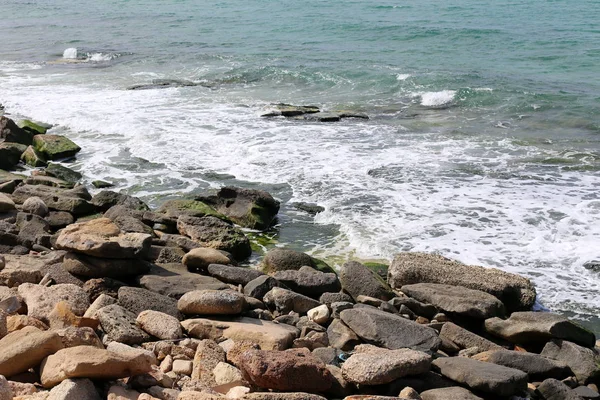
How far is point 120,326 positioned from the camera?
6703 mm

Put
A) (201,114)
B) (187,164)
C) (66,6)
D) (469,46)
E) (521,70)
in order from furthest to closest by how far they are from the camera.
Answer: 1. (66,6)
2. (469,46)
3. (521,70)
4. (201,114)
5. (187,164)

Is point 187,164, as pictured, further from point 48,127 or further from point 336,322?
point 336,322

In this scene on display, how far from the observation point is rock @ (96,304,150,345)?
6577 mm

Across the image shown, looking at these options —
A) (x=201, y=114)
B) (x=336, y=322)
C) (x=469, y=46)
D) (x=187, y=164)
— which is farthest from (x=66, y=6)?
(x=336, y=322)

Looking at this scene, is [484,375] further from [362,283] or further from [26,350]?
[26,350]

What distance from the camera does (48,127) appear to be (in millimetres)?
19422

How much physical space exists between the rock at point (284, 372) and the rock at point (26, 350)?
1534mm

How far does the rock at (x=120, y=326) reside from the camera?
259 inches

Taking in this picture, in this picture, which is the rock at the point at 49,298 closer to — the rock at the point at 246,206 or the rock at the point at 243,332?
the rock at the point at 243,332

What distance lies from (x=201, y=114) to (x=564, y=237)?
12144mm

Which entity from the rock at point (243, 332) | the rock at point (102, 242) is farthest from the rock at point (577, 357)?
the rock at point (102, 242)

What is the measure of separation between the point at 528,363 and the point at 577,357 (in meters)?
0.79

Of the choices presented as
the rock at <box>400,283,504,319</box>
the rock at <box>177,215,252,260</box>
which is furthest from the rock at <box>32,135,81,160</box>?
the rock at <box>400,283,504,319</box>

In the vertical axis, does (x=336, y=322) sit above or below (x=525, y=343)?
above
